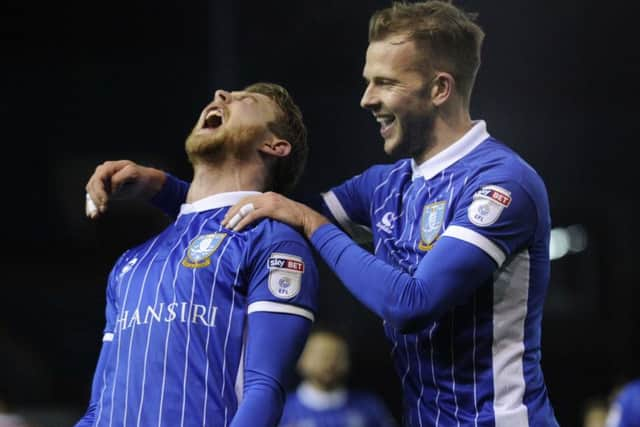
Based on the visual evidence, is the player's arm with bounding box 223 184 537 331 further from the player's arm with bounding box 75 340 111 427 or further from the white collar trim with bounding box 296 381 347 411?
the white collar trim with bounding box 296 381 347 411

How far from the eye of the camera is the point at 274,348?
6.43 feet

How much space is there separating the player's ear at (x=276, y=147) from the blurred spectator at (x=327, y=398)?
291 cm

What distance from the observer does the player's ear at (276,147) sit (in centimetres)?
231

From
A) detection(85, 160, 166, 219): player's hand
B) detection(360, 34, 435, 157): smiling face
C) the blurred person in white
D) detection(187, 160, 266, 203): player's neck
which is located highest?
detection(360, 34, 435, 157): smiling face

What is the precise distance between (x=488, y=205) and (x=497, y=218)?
3cm

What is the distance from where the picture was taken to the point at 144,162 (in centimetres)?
617

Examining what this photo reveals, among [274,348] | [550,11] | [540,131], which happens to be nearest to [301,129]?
[274,348]

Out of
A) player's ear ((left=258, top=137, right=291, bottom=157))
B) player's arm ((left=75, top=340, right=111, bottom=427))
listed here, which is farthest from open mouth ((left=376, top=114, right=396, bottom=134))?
player's arm ((left=75, top=340, right=111, bottom=427))

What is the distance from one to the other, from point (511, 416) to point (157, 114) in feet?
14.8

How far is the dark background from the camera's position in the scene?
19.9ft

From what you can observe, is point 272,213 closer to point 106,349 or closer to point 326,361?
point 106,349

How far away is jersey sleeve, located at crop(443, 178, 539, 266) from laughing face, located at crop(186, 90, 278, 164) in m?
0.49

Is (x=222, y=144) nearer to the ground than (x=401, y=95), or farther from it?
nearer to the ground

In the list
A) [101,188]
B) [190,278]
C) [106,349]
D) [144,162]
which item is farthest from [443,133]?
[144,162]
